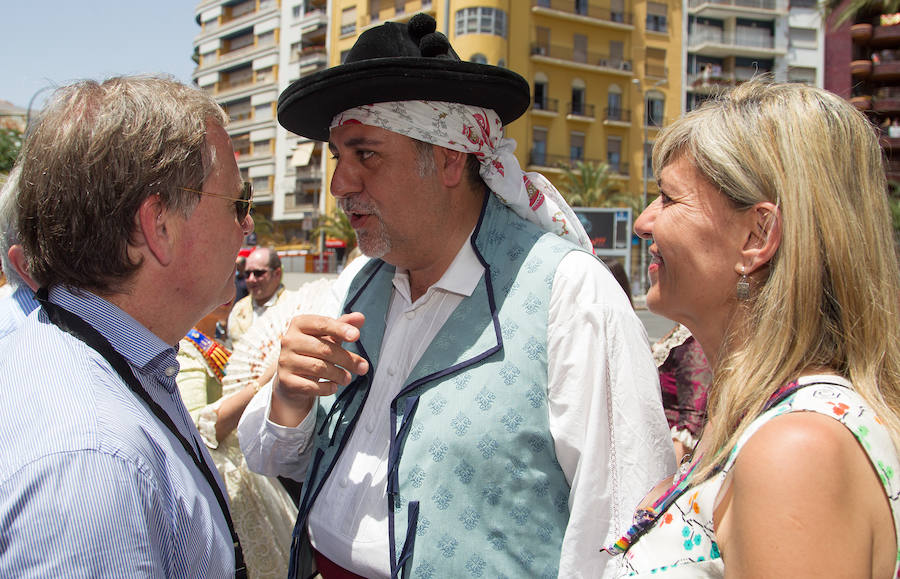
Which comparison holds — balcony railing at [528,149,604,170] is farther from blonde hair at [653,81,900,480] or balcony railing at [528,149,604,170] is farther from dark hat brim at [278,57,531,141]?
blonde hair at [653,81,900,480]

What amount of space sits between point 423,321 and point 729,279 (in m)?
0.90

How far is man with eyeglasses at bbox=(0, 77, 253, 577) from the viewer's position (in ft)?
3.36

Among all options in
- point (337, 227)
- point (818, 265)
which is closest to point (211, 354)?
point (818, 265)

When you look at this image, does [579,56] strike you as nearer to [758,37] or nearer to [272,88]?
[758,37]

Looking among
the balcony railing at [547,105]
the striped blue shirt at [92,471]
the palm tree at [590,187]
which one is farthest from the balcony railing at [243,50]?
the striped blue shirt at [92,471]

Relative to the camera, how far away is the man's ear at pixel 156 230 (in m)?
1.34

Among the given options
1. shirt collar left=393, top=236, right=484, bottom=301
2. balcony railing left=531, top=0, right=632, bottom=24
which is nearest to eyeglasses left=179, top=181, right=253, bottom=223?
shirt collar left=393, top=236, right=484, bottom=301

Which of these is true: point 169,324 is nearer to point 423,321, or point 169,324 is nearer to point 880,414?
point 423,321

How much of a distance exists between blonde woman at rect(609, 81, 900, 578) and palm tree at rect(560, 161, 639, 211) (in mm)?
34138

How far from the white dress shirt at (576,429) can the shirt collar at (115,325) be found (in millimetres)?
633

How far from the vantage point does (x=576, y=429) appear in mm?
1635

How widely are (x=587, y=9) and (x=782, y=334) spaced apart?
1621 inches

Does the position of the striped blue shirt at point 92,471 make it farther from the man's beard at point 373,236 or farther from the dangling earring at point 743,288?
the dangling earring at point 743,288

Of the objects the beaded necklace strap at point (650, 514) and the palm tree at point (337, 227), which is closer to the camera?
the beaded necklace strap at point (650, 514)
